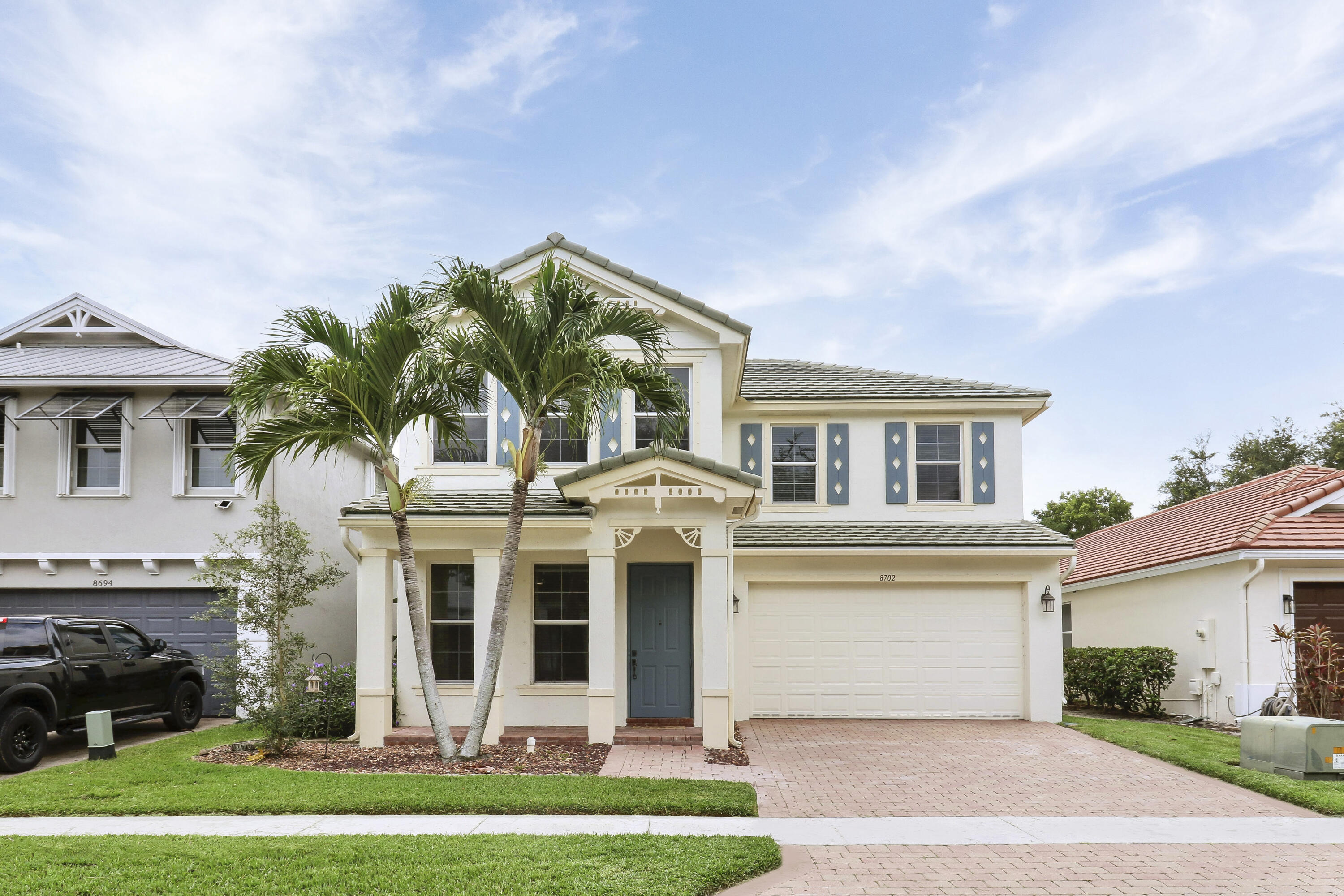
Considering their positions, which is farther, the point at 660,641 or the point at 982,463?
the point at 982,463

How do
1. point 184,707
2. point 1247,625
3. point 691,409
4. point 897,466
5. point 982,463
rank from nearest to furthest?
point 184,707
point 691,409
point 1247,625
point 982,463
point 897,466

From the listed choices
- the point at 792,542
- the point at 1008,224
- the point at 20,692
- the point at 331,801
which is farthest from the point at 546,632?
the point at 1008,224

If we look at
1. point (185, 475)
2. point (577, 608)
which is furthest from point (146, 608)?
point (577, 608)

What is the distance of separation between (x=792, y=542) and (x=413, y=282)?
745cm

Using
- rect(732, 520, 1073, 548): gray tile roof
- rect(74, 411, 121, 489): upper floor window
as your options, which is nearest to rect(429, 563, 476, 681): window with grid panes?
rect(732, 520, 1073, 548): gray tile roof

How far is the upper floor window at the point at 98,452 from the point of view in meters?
15.7

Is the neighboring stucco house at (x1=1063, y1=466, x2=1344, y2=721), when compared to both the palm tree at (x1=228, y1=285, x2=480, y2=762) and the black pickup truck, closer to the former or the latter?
the palm tree at (x1=228, y1=285, x2=480, y2=762)

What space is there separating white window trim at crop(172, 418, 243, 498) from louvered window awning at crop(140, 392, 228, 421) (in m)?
0.20

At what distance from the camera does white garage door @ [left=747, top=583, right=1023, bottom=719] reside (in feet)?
50.8

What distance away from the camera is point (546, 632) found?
1407cm

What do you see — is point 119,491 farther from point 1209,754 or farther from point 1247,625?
point 1247,625

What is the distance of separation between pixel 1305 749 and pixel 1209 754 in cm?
173

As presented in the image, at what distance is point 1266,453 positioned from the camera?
35156 millimetres

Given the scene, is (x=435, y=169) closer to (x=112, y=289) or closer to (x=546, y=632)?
(x=112, y=289)
